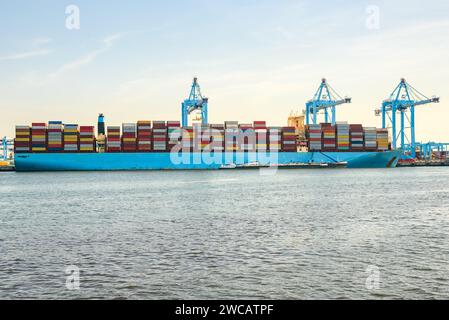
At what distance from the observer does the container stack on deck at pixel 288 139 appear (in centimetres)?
11412

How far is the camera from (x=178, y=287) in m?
14.3

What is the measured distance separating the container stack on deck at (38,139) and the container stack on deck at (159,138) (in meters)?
22.6

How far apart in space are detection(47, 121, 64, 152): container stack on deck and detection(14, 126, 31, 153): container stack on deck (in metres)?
4.27

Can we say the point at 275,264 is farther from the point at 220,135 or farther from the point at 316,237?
the point at 220,135

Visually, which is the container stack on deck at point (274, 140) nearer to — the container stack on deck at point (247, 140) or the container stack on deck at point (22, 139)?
the container stack on deck at point (247, 140)

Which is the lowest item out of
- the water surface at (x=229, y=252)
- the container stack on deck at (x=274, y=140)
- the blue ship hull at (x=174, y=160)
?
the water surface at (x=229, y=252)

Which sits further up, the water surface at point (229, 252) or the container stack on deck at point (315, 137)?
the container stack on deck at point (315, 137)

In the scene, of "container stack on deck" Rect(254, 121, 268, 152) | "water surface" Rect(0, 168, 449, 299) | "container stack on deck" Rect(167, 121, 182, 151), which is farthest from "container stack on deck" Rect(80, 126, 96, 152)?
"water surface" Rect(0, 168, 449, 299)

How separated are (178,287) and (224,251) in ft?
17.3

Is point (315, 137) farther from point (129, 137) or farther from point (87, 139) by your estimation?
point (87, 139)

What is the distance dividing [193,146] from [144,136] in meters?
11.6

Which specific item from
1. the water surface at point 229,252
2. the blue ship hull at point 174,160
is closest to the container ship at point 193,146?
the blue ship hull at point 174,160

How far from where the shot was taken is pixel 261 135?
112 metres
